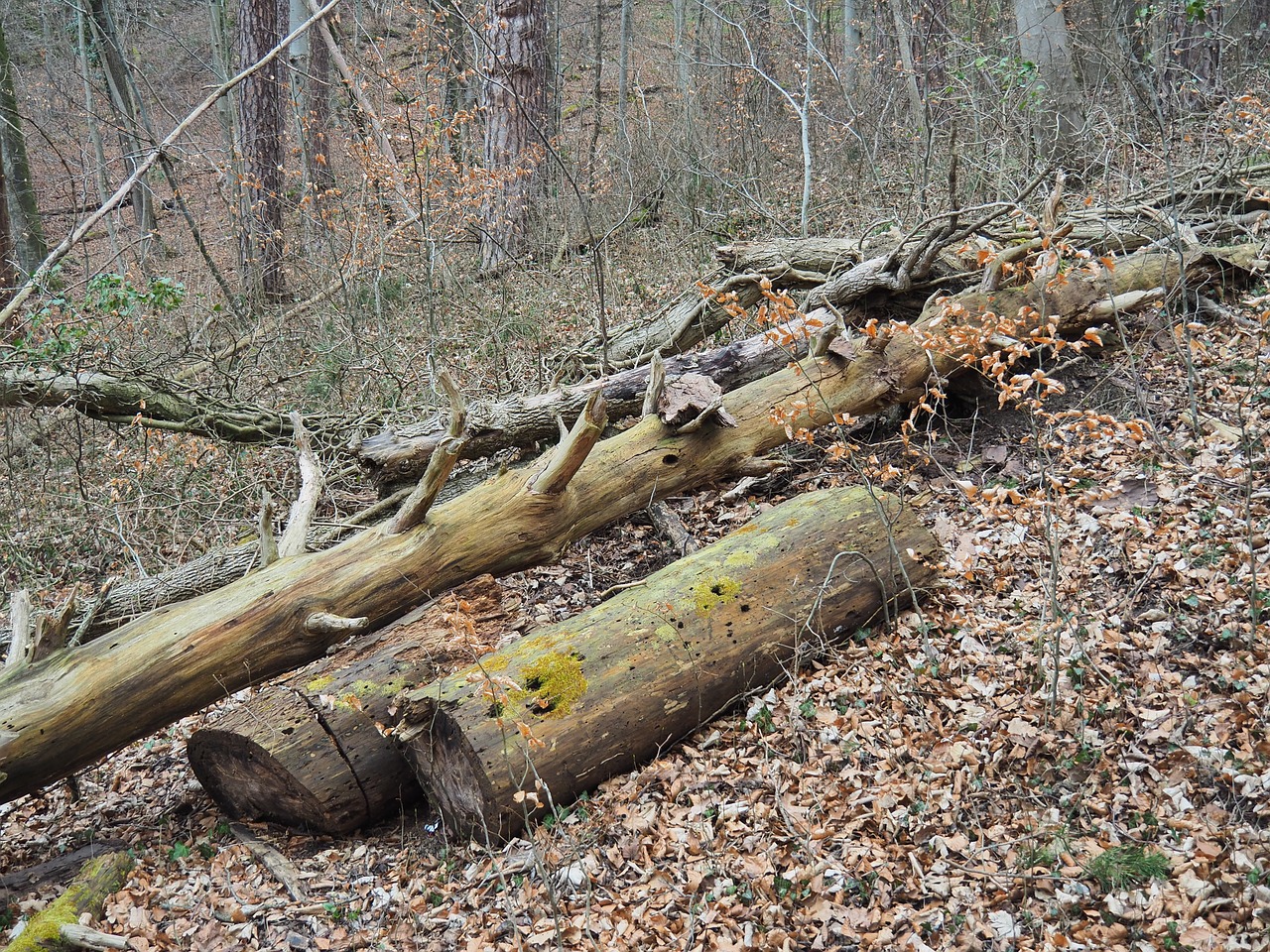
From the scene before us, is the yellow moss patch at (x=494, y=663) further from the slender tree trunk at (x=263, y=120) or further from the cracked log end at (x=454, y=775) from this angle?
the slender tree trunk at (x=263, y=120)

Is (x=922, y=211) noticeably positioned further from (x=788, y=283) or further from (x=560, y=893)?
(x=560, y=893)

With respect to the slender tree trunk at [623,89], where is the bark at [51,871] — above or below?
below

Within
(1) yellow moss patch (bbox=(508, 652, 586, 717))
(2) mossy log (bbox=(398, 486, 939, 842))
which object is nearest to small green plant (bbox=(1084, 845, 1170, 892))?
(2) mossy log (bbox=(398, 486, 939, 842))

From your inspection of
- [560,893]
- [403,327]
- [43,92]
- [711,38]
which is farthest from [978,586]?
[43,92]

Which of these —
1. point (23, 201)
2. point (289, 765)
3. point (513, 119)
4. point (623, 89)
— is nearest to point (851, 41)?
point (623, 89)

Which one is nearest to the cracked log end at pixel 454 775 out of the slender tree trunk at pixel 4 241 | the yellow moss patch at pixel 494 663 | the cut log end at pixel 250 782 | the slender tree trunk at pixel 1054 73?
the yellow moss patch at pixel 494 663

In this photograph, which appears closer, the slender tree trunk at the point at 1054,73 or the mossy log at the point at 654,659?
the mossy log at the point at 654,659

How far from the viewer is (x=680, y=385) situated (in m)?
5.91

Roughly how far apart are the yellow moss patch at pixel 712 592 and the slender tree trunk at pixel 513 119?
7.63 metres

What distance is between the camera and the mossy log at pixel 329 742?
4.40 meters

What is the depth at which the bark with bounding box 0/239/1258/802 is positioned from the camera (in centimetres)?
449

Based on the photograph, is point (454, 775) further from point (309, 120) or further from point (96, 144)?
point (96, 144)

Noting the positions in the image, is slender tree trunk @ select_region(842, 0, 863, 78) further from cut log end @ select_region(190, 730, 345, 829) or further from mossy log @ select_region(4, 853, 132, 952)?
mossy log @ select_region(4, 853, 132, 952)

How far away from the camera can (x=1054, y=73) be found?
9352 mm
